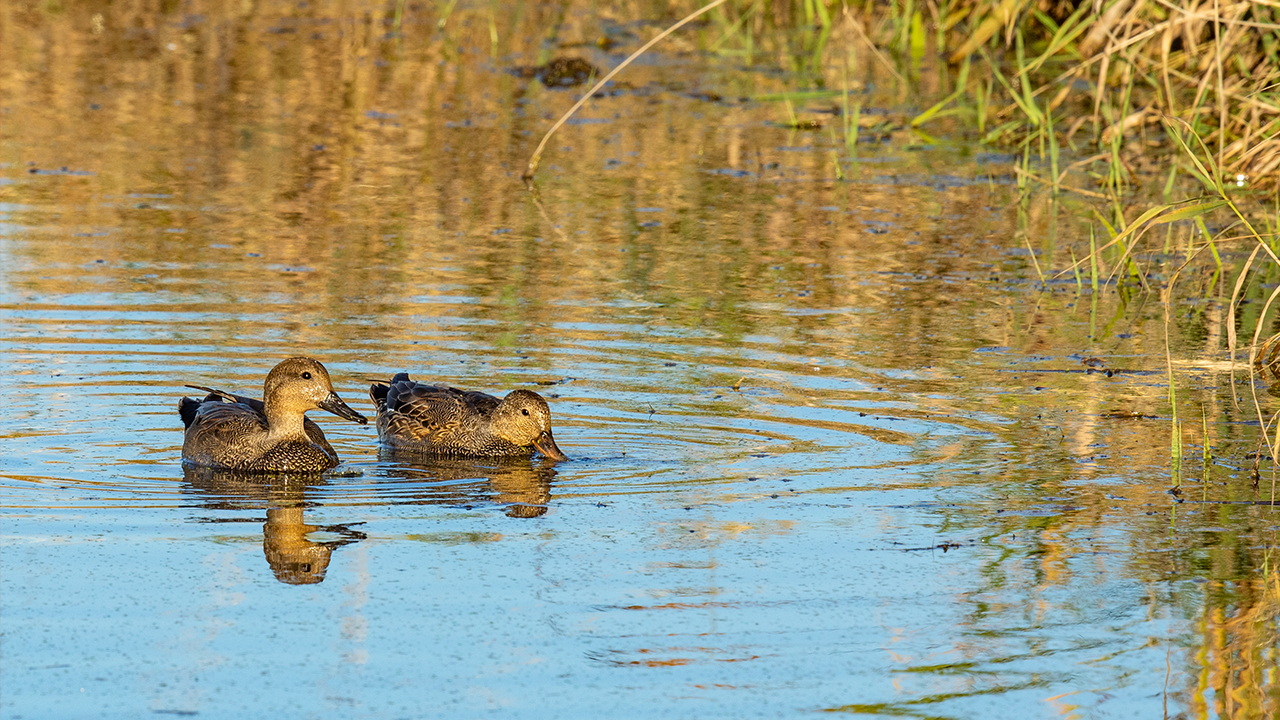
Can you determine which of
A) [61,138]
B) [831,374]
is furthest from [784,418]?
[61,138]

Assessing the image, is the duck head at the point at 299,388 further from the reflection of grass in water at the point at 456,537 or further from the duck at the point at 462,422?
the reflection of grass in water at the point at 456,537

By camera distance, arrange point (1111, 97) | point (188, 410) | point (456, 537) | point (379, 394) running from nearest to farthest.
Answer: point (456, 537)
point (188, 410)
point (379, 394)
point (1111, 97)

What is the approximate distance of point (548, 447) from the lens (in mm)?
8219

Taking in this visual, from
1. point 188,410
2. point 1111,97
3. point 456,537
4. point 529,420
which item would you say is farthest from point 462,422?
point 1111,97

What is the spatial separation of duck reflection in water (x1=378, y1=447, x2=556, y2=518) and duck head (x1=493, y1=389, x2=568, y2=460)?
0.32 ft

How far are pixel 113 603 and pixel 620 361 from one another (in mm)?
4036

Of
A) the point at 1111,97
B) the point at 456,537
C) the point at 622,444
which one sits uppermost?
the point at 1111,97

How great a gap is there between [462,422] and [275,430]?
0.86 meters

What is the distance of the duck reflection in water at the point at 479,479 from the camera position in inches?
298

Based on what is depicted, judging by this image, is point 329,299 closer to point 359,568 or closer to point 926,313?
point 926,313

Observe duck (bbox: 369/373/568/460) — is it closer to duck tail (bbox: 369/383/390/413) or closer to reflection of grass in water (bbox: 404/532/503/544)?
duck tail (bbox: 369/383/390/413)

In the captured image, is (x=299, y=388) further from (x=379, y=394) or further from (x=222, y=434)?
(x=379, y=394)

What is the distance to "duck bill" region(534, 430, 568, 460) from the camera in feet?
26.9

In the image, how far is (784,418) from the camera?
8.73m
